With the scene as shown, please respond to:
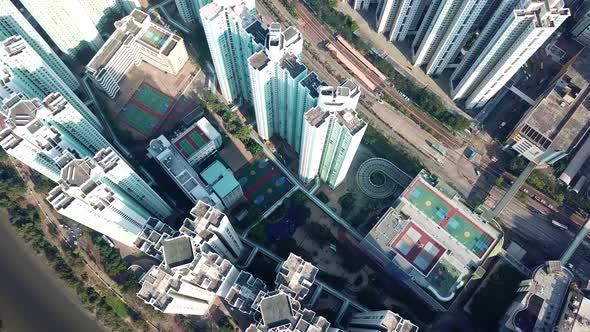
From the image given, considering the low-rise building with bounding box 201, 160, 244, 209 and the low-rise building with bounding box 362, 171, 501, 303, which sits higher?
the low-rise building with bounding box 362, 171, 501, 303

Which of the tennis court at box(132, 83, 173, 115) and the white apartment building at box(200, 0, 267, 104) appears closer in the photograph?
the white apartment building at box(200, 0, 267, 104)

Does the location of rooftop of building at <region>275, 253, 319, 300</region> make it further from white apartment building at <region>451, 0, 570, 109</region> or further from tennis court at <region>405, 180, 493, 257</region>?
white apartment building at <region>451, 0, 570, 109</region>

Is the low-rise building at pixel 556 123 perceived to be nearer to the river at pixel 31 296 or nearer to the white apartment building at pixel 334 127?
the white apartment building at pixel 334 127

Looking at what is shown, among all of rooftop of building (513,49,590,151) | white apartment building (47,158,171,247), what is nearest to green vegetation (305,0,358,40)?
rooftop of building (513,49,590,151)

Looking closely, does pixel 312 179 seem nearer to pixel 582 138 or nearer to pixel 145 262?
pixel 145 262

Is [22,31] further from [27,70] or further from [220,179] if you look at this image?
[220,179]

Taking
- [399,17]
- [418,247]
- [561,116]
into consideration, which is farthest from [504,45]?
[418,247]
